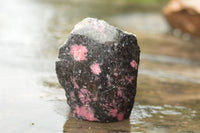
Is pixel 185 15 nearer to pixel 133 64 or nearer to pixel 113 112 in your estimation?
pixel 133 64

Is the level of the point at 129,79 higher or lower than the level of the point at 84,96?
higher

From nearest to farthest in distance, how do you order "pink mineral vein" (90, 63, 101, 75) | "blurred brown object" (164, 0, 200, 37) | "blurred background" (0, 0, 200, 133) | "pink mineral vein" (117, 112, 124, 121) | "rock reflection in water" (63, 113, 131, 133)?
"rock reflection in water" (63, 113, 131, 133) < "pink mineral vein" (90, 63, 101, 75) < "blurred background" (0, 0, 200, 133) < "pink mineral vein" (117, 112, 124, 121) < "blurred brown object" (164, 0, 200, 37)

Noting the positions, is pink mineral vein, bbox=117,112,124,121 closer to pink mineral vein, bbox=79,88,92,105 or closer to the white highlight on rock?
pink mineral vein, bbox=79,88,92,105

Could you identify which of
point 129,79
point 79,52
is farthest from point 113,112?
point 79,52

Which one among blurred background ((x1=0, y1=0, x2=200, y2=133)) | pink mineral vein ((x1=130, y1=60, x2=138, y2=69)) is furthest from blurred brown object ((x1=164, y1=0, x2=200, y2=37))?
pink mineral vein ((x1=130, y1=60, x2=138, y2=69))

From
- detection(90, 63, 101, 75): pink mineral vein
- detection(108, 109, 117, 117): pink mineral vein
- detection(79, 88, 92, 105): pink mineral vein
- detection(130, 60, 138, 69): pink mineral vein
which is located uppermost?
detection(130, 60, 138, 69): pink mineral vein

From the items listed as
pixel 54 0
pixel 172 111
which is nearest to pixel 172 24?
pixel 54 0

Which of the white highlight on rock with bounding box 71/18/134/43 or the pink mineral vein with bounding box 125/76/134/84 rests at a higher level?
the white highlight on rock with bounding box 71/18/134/43

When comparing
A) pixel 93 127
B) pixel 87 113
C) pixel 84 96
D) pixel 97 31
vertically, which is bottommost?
pixel 93 127
